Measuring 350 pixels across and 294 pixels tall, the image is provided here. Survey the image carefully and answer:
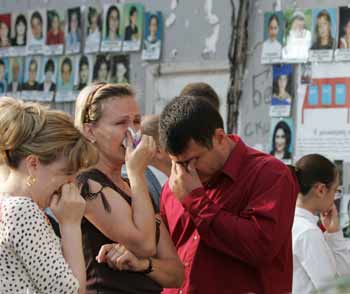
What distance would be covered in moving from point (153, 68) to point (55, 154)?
4530mm

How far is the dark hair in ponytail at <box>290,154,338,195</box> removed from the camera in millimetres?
5496

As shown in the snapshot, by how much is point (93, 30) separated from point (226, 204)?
4472mm

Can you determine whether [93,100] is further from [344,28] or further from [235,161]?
[344,28]

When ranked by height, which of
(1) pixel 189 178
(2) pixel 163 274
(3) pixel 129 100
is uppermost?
(3) pixel 129 100

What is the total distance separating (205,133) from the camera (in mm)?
4156

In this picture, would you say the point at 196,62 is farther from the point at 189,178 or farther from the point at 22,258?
the point at 22,258

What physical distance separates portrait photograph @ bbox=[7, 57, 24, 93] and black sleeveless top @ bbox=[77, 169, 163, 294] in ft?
15.9

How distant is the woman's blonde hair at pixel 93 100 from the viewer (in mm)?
4301

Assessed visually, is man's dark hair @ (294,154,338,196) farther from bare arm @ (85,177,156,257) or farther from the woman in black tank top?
bare arm @ (85,177,156,257)

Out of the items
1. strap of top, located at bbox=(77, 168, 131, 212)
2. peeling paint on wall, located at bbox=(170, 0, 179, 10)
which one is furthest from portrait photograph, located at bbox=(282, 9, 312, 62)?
strap of top, located at bbox=(77, 168, 131, 212)

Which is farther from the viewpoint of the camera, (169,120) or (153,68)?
(153,68)

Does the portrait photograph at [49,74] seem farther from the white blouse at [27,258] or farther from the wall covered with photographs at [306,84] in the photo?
the white blouse at [27,258]

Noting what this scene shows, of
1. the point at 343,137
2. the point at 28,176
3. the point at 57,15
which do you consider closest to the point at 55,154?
the point at 28,176

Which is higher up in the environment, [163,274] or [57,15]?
[57,15]
